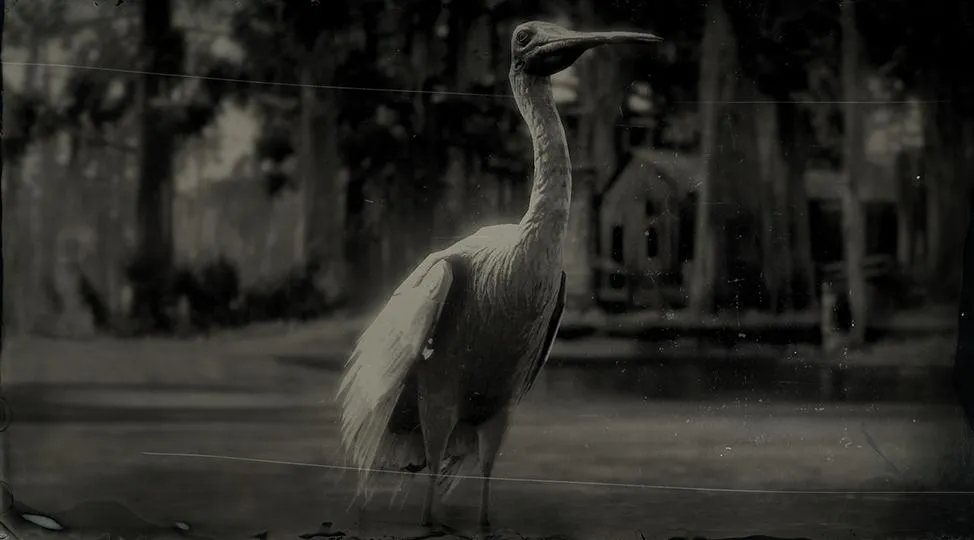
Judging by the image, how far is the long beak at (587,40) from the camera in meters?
4.18

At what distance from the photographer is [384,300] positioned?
14.0 feet

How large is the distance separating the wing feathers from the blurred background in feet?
0.25

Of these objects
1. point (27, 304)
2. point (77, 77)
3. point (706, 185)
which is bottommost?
point (27, 304)

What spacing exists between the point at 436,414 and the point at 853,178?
189 centimetres

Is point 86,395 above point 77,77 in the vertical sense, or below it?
below

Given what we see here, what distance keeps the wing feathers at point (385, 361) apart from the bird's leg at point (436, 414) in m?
0.10

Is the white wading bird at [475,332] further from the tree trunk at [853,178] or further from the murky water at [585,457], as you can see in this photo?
the tree trunk at [853,178]

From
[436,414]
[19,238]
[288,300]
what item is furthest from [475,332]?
[19,238]

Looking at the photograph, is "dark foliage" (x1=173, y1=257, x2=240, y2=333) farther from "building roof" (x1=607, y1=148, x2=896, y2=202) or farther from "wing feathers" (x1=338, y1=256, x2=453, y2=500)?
"building roof" (x1=607, y1=148, x2=896, y2=202)

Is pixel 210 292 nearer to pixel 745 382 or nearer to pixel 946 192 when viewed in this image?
pixel 745 382

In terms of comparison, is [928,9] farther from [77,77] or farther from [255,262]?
[77,77]

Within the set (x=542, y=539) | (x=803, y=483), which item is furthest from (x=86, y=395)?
(x=803, y=483)

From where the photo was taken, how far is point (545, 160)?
416 cm

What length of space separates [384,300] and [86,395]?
4.17ft
